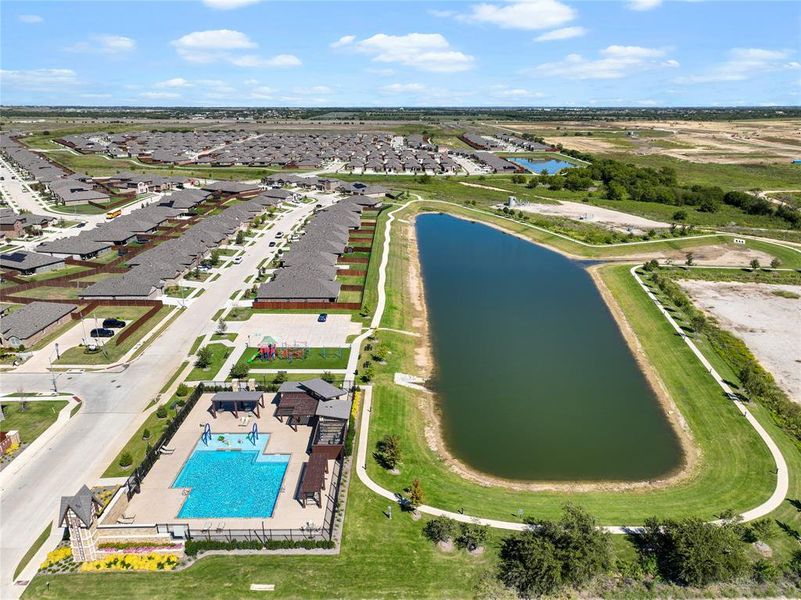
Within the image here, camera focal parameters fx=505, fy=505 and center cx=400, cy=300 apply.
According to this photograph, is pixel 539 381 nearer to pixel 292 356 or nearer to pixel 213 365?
pixel 292 356

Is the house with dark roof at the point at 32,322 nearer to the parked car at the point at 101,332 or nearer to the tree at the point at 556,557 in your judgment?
the parked car at the point at 101,332

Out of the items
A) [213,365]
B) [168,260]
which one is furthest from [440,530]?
[168,260]

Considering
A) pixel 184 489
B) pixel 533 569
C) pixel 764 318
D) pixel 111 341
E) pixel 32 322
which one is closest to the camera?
pixel 533 569

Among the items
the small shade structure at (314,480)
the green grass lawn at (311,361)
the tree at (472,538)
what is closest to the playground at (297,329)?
the green grass lawn at (311,361)

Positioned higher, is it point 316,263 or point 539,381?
point 316,263

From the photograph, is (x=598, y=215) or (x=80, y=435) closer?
(x=80, y=435)

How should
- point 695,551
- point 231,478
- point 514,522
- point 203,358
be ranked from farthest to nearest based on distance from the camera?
point 203,358, point 231,478, point 514,522, point 695,551

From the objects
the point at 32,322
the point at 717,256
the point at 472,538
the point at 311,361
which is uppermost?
the point at 717,256

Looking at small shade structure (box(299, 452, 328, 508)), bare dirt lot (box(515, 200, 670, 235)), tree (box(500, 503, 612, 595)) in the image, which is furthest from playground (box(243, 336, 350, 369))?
bare dirt lot (box(515, 200, 670, 235))
